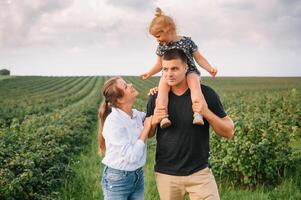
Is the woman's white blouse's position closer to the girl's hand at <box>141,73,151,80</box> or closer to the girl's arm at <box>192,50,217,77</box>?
the girl's hand at <box>141,73,151,80</box>

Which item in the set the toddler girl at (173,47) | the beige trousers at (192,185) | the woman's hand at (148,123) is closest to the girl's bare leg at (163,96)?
the toddler girl at (173,47)

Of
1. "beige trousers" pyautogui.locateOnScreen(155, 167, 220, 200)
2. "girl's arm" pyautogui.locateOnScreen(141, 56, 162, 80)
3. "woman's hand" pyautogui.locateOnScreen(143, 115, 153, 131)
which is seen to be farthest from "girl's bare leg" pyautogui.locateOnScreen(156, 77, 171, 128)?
"girl's arm" pyautogui.locateOnScreen(141, 56, 162, 80)

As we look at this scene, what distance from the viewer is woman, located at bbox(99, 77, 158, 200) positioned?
396cm

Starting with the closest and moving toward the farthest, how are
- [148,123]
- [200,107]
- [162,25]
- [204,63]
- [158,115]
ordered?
[200,107]
[158,115]
[148,123]
[162,25]
[204,63]

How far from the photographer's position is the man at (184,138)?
13.2 ft

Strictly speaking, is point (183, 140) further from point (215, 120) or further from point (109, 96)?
point (109, 96)

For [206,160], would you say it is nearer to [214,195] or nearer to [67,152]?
[214,195]

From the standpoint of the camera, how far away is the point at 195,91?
4023 mm

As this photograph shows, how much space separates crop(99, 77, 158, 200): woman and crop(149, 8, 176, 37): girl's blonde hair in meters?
0.58

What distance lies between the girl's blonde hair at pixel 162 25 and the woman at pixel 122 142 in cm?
58

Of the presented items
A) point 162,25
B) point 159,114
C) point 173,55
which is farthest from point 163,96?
point 162,25

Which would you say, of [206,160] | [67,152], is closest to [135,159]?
[206,160]

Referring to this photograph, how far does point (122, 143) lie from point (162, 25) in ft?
3.75

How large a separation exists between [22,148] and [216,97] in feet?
14.9
